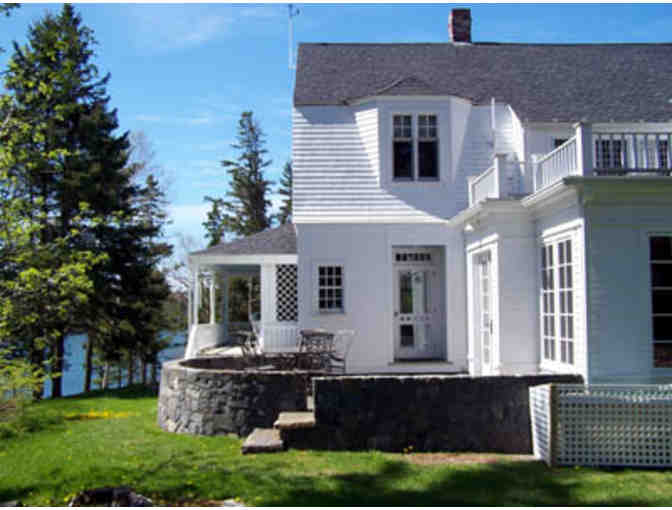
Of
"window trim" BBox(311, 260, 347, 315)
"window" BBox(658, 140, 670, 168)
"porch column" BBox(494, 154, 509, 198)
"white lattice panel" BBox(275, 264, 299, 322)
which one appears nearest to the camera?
"porch column" BBox(494, 154, 509, 198)

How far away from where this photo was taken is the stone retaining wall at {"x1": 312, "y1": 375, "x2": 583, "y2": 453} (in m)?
9.00

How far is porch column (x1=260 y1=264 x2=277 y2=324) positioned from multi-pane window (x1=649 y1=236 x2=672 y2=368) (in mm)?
10576

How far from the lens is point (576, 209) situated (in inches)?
368

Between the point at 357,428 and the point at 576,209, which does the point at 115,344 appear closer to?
the point at 357,428

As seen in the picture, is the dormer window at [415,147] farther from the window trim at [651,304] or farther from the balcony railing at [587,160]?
the window trim at [651,304]

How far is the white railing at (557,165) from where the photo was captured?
31.2ft

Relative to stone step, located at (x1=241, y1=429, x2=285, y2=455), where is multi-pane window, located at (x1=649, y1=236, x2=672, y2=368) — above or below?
above

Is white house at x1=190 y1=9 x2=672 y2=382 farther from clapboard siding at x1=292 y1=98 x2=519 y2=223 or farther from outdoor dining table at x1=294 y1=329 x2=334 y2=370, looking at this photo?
outdoor dining table at x1=294 y1=329 x2=334 y2=370

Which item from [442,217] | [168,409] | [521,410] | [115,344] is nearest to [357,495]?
[521,410]

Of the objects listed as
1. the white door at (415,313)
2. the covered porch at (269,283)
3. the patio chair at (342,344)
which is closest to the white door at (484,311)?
the white door at (415,313)

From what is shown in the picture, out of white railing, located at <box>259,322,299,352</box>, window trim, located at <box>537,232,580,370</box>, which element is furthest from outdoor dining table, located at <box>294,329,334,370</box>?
window trim, located at <box>537,232,580,370</box>

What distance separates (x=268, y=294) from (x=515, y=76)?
8829 millimetres

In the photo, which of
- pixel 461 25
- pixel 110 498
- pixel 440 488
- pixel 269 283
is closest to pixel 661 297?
pixel 440 488

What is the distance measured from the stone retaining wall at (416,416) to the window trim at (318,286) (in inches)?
222
